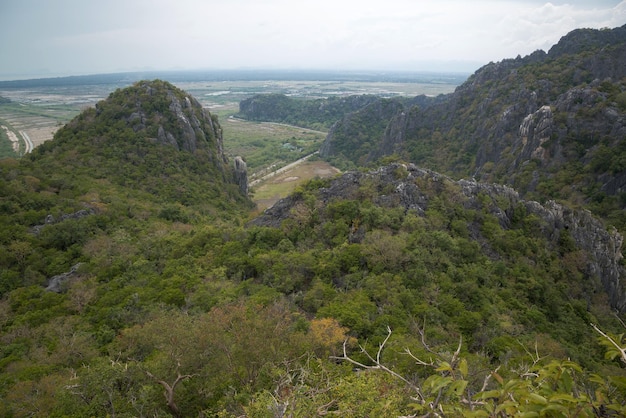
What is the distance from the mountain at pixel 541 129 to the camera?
6159cm

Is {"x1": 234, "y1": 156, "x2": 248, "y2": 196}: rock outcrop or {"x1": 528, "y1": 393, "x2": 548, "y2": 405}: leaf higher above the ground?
{"x1": 528, "y1": 393, "x2": 548, "y2": 405}: leaf

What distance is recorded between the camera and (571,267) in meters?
36.1

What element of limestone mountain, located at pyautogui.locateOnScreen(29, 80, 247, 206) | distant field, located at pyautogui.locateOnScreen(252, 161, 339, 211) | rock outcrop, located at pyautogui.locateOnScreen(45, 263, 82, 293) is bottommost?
distant field, located at pyautogui.locateOnScreen(252, 161, 339, 211)

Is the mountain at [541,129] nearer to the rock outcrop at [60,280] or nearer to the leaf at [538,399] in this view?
the leaf at [538,399]

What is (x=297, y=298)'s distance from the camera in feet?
85.0

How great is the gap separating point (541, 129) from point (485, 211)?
43.2 metres

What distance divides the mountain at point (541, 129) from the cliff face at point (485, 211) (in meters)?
20.1

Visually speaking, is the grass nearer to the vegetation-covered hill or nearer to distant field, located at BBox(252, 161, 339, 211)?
distant field, located at BBox(252, 161, 339, 211)

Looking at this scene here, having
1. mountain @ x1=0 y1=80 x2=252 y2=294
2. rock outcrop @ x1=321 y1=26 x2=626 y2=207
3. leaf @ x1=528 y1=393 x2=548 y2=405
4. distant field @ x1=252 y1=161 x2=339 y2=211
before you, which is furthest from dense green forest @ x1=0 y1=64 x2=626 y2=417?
distant field @ x1=252 y1=161 x2=339 y2=211

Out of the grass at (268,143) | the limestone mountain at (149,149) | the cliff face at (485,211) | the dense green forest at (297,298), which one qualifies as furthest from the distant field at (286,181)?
the cliff face at (485,211)

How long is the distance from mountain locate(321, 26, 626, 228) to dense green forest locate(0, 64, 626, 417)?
80.5ft

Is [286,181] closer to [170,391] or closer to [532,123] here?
[532,123]

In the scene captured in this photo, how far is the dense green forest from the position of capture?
587 inches

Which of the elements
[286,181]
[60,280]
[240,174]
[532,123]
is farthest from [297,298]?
[286,181]
